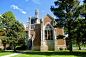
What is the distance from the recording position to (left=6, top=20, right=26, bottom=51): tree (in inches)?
603

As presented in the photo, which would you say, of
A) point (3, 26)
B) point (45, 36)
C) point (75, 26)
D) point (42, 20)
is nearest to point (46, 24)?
point (42, 20)

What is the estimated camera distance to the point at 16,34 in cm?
1576

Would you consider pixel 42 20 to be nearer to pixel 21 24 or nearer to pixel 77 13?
pixel 21 24

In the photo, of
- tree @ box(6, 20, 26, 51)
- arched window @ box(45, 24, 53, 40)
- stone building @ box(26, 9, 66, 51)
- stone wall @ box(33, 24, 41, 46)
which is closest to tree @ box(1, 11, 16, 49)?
tree @ box(6, 20, 26, 51)

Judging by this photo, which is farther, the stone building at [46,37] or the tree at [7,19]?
the tree at [7,19]

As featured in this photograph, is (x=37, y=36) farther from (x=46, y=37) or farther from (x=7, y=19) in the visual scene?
(x=7, y=19)

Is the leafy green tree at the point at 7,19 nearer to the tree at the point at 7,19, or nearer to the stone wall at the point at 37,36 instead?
the tree at the point at 7,19

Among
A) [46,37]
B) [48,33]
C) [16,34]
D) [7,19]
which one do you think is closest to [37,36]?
[46,37]

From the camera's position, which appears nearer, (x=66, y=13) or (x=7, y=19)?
(x=66, y=13)

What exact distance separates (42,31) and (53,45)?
5.06 meters

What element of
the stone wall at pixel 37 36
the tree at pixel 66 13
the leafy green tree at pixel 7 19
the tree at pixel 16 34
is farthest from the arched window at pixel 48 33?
the leafy green tree at pixel 7 19

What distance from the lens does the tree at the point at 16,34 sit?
15316 millimetres

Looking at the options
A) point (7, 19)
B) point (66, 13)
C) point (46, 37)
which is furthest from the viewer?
point (7, 19)

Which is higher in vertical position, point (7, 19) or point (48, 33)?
point (7, 19)
